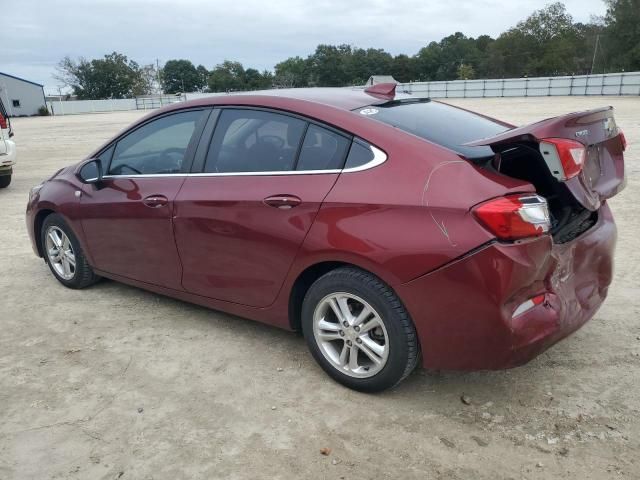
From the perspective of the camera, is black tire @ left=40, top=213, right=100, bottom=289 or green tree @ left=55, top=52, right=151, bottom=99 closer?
black tire @ left=40, top=213, right=100, bottom=289

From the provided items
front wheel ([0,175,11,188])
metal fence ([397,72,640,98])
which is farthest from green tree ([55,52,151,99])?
front wheel ([0,175,11,188])

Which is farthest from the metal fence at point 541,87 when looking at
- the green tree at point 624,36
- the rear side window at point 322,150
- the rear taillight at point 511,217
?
the rear taillight at point 511,217

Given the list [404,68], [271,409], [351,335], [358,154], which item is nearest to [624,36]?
[404,68]

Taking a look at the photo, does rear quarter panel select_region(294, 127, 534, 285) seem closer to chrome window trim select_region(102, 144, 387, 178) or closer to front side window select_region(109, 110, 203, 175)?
chrome window trim select_region(102, 144, 387, 178)

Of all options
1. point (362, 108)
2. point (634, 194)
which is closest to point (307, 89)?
point (362, 108)

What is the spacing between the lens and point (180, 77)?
115 metres

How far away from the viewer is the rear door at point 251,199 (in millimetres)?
3059

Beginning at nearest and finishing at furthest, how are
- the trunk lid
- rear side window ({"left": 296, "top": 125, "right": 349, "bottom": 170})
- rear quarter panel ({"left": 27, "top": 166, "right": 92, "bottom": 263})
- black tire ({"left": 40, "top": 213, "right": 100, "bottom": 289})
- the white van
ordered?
the trunk lid → rear side window ({"left": 296, "top": 125, "right": 349, "bottom": 170}) → rear quarter panel ({"left": 27, "top": 166, "right": 92, "bottom": 263}) → black tire ({"left": 40, "top": 213, "right": 100, "bottom": 289}) → the white van

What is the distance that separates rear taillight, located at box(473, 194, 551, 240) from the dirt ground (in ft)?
3.19

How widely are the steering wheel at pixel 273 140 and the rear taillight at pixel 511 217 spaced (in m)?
1.28

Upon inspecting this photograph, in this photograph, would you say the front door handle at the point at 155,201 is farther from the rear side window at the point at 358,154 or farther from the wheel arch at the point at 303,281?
the rear side window at the point at 358,154

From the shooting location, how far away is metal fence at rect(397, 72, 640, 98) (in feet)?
142

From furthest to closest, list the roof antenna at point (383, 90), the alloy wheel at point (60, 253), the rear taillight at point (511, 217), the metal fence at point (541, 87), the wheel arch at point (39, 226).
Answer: the metal fence at point (541, 87)
the wheel arch at point (39, 226)
the alloy wheel at point (60, 253)
the roof antenna at point (383, 90)
the rear taillight at point (511, 217)

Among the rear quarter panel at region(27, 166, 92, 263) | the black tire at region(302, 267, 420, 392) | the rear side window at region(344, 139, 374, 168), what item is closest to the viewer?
the black tire at region(302, 267, 420, 392)
